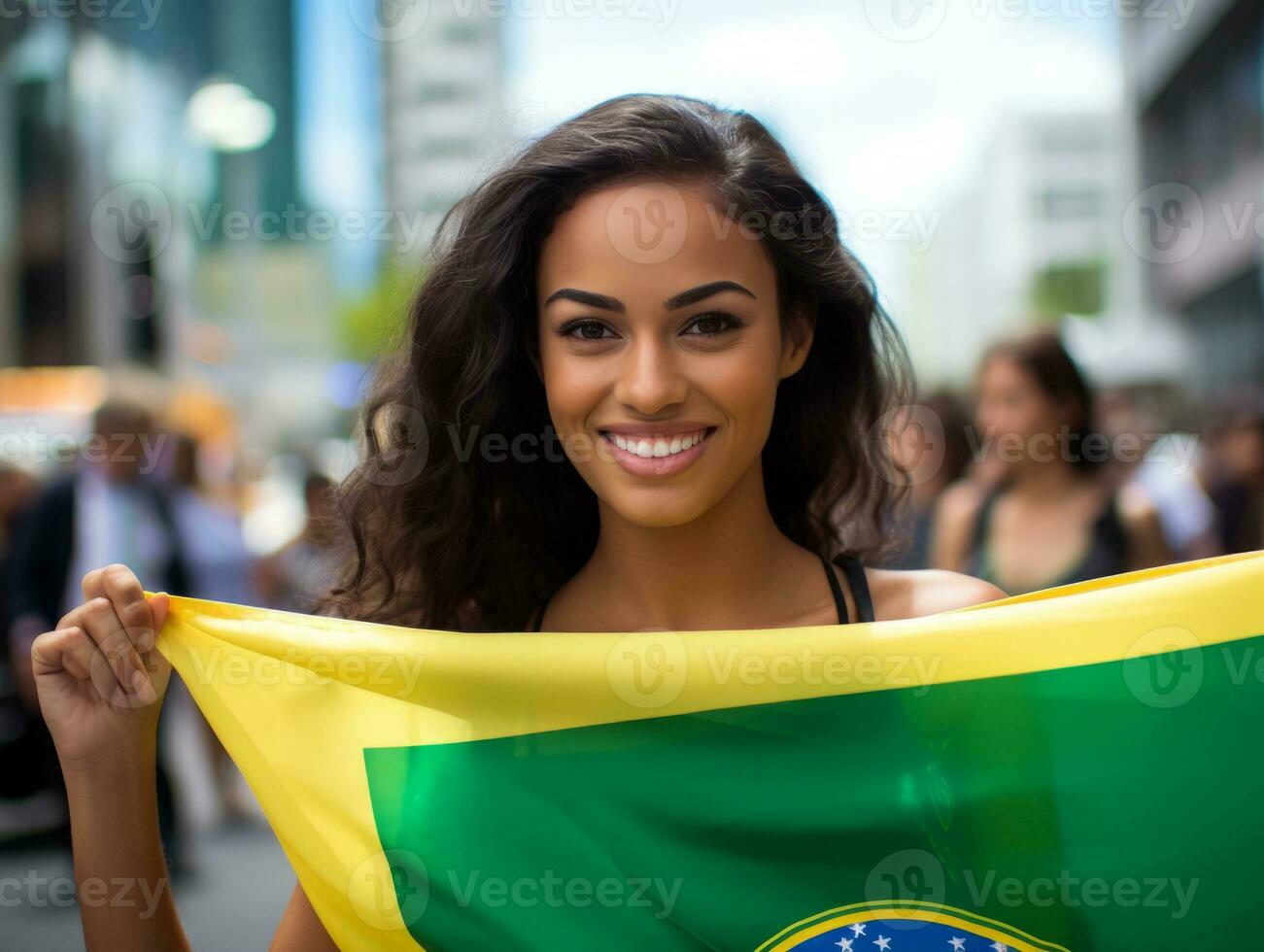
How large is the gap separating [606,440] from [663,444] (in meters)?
0.09

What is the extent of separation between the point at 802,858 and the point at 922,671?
0.31 metres

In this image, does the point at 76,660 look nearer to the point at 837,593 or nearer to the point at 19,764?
the point at 837,593

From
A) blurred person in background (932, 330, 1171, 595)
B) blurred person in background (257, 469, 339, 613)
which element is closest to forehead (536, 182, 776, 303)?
blurred person in background (932, 330, 1171, 595)

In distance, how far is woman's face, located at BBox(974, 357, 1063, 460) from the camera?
4809mm

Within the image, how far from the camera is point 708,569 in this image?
2006 mm

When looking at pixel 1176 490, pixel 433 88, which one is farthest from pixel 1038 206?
pixel 1176 490

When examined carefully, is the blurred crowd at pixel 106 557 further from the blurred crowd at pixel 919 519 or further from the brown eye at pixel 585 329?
the brown eye at pixel 585 329

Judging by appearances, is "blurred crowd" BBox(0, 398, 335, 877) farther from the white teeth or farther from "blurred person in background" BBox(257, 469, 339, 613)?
the white teeth

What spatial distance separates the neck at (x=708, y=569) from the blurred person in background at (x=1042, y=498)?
8.83ft

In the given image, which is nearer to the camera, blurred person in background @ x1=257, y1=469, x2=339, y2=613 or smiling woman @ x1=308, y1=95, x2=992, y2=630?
smiling woman @ x1=308, y1=95, x2=992, y2=630

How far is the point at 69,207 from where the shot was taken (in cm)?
1709

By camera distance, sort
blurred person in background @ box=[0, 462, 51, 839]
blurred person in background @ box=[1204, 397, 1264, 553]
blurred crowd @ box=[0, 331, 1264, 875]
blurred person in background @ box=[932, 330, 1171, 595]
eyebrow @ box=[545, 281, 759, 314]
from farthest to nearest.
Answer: blurred person in background @ box=[1204, 397, 1264, 553] < blurred person in background @ box=[0, 462, 51, 839] < blurred crowd @ box=[0, 331, 1264, 875] < blurred person in background @ box=[932, 330, 1171, 595] < eyebrow @ box=[545, 281, 759, 314]

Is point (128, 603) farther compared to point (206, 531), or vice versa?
point (206, 531)

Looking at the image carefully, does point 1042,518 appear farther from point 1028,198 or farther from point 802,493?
point 1028,198
